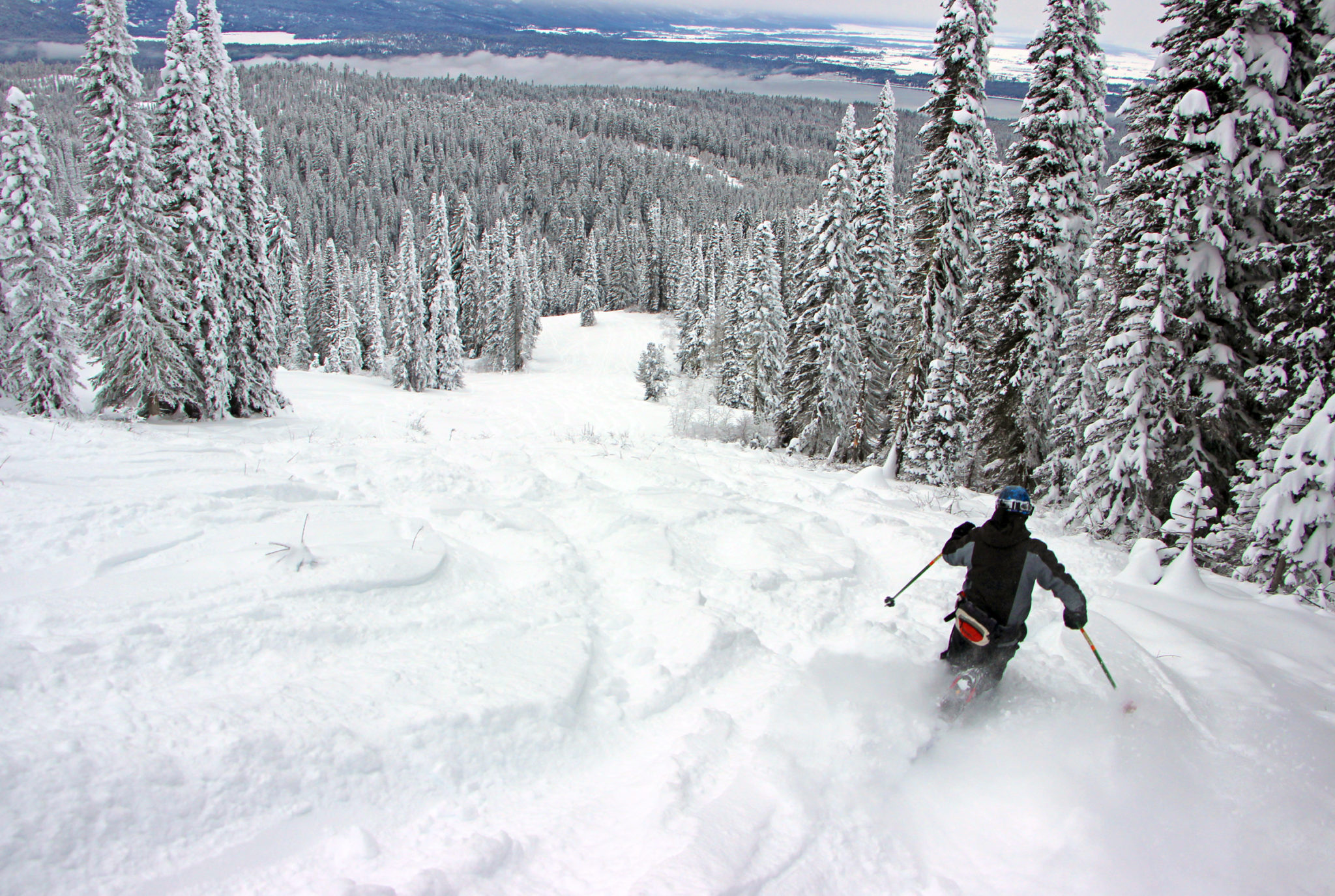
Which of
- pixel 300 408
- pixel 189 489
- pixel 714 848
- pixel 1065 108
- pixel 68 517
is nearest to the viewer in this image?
pixel 714 848

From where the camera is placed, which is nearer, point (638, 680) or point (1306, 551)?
point (638, 680)

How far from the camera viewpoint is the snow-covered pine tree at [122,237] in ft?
63.6

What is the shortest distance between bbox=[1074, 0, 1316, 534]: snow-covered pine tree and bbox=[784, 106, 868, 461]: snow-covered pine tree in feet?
40.9

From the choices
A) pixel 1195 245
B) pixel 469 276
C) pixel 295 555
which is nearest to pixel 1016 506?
pixel 295 555

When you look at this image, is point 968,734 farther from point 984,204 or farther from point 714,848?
point 984,204

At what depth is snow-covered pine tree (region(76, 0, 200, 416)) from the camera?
19.4 meters

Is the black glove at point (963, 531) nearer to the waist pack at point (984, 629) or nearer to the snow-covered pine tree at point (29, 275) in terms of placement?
the waist pack at point (984, 629)

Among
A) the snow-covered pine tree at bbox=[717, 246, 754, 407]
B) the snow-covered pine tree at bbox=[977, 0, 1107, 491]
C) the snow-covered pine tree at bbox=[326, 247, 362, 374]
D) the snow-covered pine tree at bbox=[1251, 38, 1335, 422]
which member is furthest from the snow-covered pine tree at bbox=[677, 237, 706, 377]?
the snow-covered pine tree at bbox=[1251, 38, 1335, 422]

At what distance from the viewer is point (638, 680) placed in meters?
5.53

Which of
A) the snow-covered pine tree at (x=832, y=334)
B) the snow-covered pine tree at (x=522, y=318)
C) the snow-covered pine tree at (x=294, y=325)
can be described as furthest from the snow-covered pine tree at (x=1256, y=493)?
the snow-covered pine tree at (x=294, y=325)

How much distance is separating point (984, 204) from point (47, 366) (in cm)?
3275

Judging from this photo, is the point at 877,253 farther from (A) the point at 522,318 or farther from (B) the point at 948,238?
(A) the point at 522,318

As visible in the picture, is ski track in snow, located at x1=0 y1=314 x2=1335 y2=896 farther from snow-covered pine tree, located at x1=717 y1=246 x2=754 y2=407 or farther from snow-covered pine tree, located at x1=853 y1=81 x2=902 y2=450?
snow-covered pine tree, located at x1=717 y1=246 x2=754 y2=407

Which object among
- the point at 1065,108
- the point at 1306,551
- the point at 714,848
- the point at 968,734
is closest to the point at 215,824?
the point at 714,848
